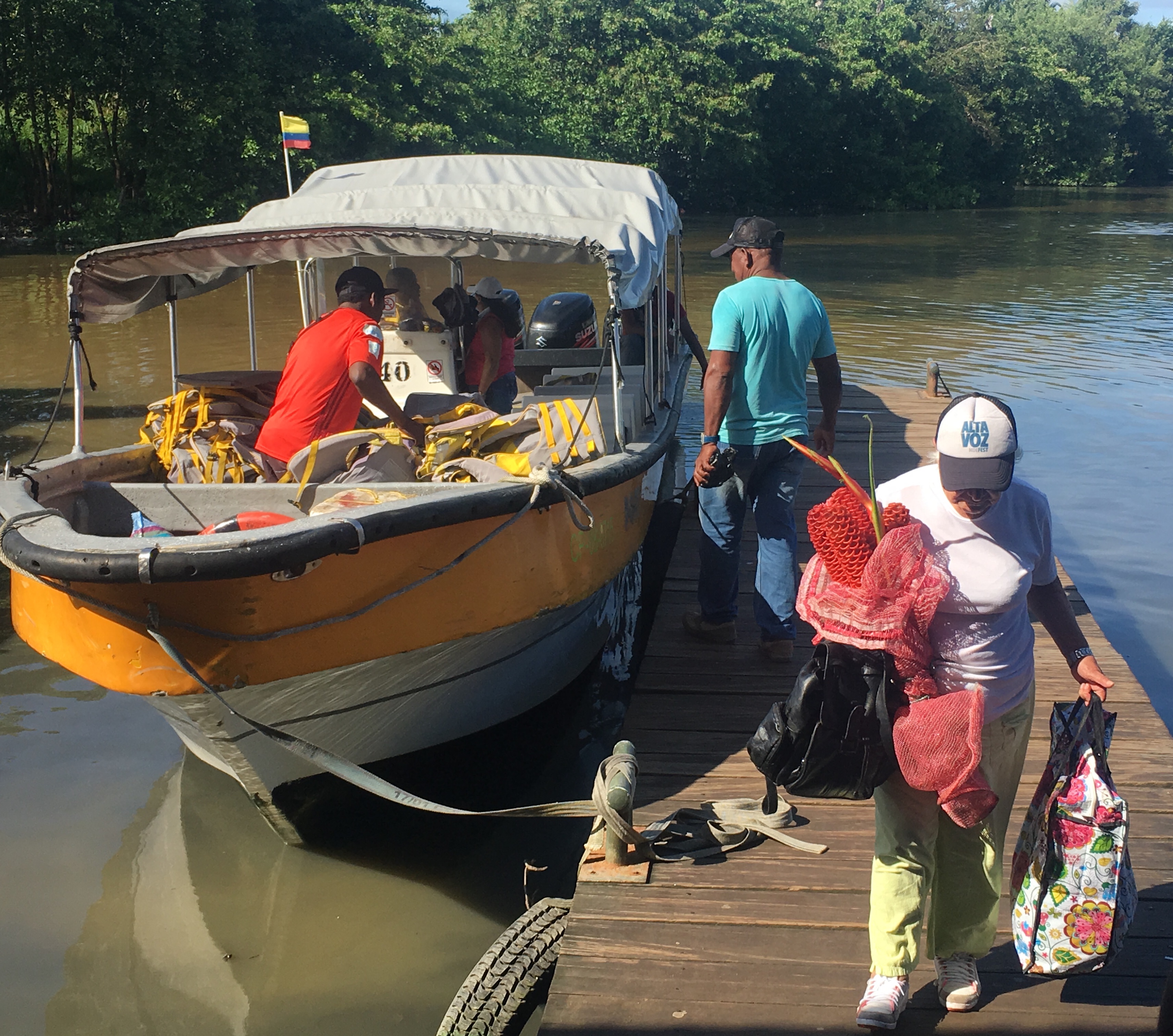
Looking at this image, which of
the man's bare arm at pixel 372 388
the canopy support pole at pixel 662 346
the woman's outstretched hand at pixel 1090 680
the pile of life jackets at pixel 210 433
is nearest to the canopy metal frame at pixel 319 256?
the pile of life jackets at pixel 210 433

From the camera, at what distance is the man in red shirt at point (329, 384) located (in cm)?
491

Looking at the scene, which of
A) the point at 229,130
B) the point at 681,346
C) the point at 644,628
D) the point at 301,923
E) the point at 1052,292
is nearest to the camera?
the point at 301,923

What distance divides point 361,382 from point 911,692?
9.82ft

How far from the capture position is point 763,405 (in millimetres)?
4719

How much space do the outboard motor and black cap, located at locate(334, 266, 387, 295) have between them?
3492 millimetres

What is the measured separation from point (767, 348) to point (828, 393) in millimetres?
485

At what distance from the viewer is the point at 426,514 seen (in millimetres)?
3893

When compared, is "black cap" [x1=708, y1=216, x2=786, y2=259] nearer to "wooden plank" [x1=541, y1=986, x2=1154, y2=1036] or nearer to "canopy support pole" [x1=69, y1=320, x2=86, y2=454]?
"canopy support pole" [x1=69, y1=320, x2=86, y2=454]

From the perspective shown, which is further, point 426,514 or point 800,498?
point 800,498

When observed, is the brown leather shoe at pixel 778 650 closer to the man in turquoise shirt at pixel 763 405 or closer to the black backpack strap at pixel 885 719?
the man in turquoise shirt at pixel 763 405

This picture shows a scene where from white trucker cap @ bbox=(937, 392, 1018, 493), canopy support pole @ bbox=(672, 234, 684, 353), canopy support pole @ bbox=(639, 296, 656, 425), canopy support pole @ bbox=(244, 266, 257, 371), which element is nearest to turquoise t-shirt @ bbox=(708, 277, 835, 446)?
canopy support pole @ bbox=(639, 296, 656, 425)

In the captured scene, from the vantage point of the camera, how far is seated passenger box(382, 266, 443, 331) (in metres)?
6.77

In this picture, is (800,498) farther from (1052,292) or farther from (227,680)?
(1052,292)

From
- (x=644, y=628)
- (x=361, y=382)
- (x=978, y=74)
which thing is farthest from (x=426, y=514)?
(x=978, y=74)
